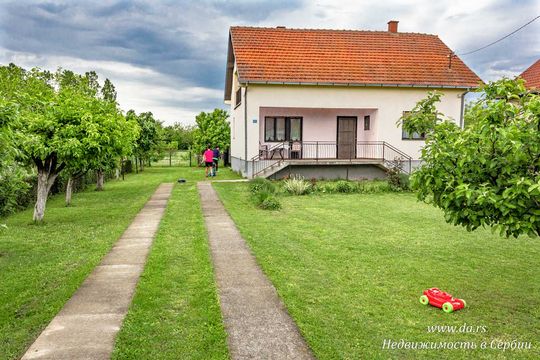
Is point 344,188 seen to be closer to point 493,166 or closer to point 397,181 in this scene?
point 397,181

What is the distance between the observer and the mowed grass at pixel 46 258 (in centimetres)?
505

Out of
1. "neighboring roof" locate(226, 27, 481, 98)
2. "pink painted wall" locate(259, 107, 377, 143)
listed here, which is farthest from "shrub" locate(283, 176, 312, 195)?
"pink painted wall" locate(259, 107, 377, 143)

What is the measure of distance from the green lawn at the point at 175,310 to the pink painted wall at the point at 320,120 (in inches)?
590

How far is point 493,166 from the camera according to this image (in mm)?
4586

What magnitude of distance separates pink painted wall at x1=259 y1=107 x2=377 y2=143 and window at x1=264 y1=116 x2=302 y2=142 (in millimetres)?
219

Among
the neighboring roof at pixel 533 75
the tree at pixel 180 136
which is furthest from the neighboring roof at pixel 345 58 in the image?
the tree at pixel 180 136

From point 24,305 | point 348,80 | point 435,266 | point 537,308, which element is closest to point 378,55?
point 348,80

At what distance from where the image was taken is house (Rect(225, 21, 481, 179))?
2116 cm

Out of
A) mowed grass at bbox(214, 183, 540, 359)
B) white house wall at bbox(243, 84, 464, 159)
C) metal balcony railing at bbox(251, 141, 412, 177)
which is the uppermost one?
white house wall at bbox(243, 84, 464, 159)

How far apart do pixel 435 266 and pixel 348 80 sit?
15.5m

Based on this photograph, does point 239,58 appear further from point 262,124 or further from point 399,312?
point 399,312

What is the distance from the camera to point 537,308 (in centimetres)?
567

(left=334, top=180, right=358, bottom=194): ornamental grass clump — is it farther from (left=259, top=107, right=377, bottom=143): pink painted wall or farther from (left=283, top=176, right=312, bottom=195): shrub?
(left=259, top=107, right=377, bottom=143): pink painted wall

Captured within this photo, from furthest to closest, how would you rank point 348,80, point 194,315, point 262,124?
point 262,124 → point 348,80 → point 194,315
